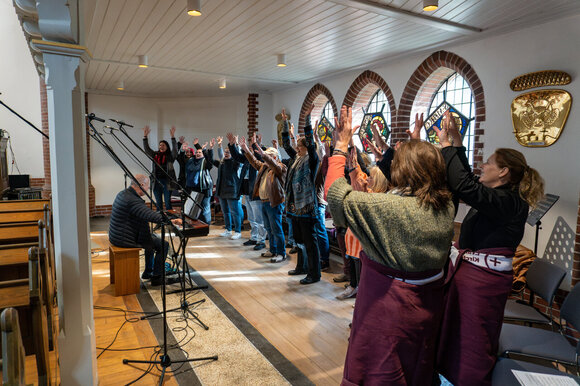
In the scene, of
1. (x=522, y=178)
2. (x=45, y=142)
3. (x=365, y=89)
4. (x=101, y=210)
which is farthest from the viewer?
(x=101, y=210)

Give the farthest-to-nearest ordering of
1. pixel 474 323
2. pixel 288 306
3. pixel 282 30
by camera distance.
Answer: pixel 282 30
pixel 288 306
pixel 474 323

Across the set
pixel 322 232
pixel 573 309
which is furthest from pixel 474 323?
pixel 322 232

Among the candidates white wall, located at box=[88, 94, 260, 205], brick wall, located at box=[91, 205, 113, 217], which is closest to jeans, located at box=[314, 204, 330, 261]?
white wall, located at box=[88, 94, 260, 205]

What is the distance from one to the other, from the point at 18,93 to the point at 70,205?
7.36 meters

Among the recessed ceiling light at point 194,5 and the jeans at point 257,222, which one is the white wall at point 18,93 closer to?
the jeans at point 257,222

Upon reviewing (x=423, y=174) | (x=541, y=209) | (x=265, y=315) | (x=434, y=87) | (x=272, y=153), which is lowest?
(x=265, y=315)

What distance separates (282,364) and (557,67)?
3932 millimetres

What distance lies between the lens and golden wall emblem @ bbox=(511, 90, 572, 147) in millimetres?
3753

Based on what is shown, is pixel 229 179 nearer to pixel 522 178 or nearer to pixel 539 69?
pixel 539 69

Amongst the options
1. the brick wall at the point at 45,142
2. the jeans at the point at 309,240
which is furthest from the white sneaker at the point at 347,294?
the brick wall at the point at 45,142

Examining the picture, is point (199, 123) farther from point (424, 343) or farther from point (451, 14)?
point (424, 343)

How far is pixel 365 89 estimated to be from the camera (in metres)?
6.83

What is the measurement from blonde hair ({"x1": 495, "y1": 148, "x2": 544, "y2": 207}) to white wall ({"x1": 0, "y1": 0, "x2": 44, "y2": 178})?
A: 8783 mm

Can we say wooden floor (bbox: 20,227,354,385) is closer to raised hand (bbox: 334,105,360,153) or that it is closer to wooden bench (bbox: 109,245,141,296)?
wooden bench (bbox: 109,245,141,296)
